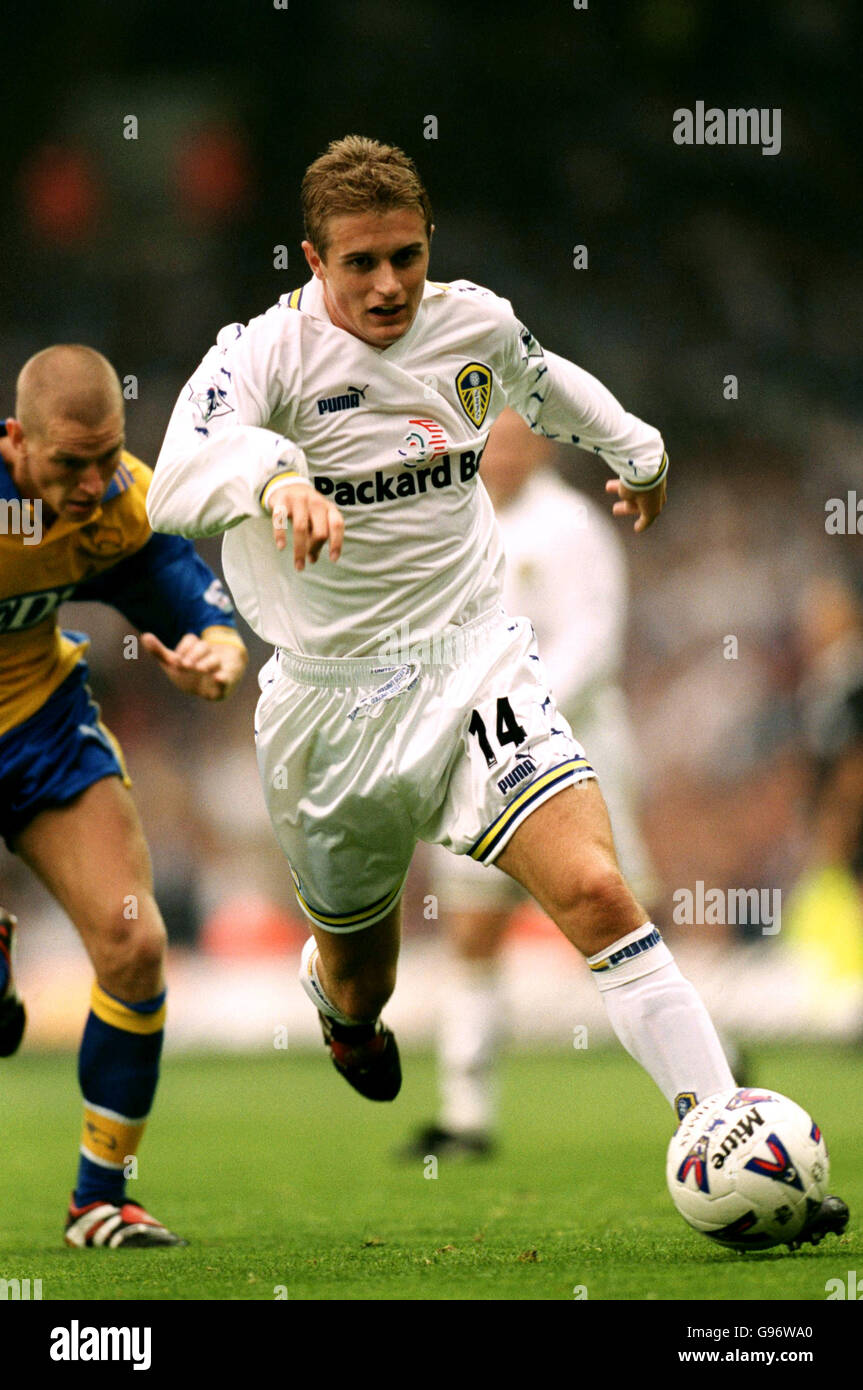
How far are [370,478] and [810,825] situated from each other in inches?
350

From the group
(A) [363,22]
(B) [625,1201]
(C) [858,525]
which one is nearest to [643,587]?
(C) [858,525]

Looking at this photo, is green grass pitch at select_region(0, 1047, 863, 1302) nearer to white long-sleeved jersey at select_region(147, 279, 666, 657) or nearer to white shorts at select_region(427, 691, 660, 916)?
white shorts at select_region(427, 691, 660, 916)

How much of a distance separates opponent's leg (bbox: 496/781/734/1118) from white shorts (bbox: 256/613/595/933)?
0.22 metres

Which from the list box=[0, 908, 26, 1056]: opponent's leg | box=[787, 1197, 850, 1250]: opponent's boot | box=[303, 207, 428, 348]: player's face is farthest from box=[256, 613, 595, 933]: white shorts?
box=[787, 1197, 850, 1250]: opponent's boot

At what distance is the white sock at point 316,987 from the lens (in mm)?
5422

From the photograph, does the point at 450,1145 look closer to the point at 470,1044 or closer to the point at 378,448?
the point at 470,1044

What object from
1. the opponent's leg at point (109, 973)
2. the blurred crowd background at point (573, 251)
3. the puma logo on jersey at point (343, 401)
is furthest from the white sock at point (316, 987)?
the blurred crowd background at point (573, 251)

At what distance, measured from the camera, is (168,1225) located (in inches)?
216

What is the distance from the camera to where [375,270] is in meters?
4.32

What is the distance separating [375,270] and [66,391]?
1.02 m

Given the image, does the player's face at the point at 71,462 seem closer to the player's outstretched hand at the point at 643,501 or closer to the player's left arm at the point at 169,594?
the player's left arm at the point at 169,594

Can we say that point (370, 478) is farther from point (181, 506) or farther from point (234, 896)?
point (234, 896)

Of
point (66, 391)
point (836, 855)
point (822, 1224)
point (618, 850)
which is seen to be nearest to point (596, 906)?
point (822, 1224)

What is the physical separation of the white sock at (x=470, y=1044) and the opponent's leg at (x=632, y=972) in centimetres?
311
